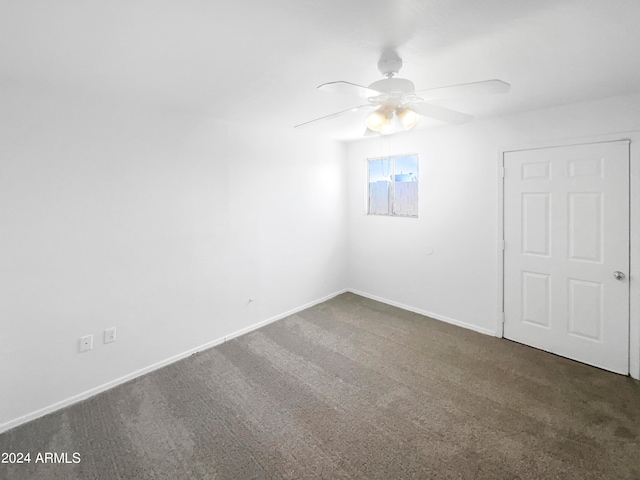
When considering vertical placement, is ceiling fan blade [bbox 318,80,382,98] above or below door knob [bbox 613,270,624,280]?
above

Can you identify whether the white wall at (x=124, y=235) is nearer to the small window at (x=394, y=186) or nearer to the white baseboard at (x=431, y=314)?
the small window at (x=394, y=186)

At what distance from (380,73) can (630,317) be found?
284 cm

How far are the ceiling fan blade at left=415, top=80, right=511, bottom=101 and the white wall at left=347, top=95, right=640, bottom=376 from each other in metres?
1.67

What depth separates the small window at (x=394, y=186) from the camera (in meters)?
3.99

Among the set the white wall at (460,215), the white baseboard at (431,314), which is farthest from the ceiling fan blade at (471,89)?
the white baseboard at (431,314)

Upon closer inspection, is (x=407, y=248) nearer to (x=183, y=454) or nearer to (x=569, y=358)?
(x=569, y=358)

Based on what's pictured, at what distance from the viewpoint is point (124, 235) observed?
2584 millimetres

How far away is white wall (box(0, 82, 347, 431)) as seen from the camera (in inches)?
84.0

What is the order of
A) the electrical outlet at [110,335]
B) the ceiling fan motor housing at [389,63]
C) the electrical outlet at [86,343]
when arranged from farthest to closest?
the electrical outlet at [110,335] < the electrical outlet at [86,343] < the ceiling fan motor housing at [389,63]

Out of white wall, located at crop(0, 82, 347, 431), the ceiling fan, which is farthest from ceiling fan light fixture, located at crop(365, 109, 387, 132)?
white wall, located at crop(0, 82, 347, 431)

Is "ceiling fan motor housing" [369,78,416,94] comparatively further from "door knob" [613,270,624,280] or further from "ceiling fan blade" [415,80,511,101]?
"door knob" [613,270,624,280]

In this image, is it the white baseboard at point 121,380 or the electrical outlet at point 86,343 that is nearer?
the white baseboard at point 121,380

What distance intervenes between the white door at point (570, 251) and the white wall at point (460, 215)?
0.09m

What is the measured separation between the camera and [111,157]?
8.14 ft
